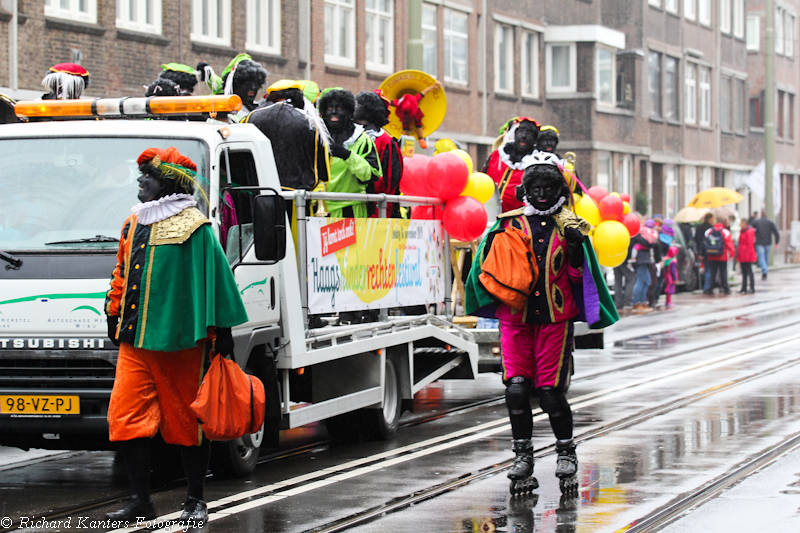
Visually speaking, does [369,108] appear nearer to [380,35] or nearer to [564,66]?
[380,35]

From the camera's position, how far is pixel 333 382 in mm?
9211

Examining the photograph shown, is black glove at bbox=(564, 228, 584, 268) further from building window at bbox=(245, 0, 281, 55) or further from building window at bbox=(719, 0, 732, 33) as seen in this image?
building window at bbox=(719, 0, 732, 33)

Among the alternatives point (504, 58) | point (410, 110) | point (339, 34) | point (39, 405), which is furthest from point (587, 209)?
point (504, 58)

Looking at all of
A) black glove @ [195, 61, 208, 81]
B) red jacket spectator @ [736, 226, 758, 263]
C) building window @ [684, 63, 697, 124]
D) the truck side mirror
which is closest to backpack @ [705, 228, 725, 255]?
red jacket spectator @ [736, 226, 758, 263]

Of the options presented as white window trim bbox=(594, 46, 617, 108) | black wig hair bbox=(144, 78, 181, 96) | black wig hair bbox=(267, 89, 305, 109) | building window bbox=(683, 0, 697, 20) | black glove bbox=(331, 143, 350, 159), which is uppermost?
building window bbox=(683, 0, 697, 20)

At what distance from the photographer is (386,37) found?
1216 inches

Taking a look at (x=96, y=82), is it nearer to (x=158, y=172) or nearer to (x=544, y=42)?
(x=158, y=172)

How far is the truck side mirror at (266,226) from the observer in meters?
7.46

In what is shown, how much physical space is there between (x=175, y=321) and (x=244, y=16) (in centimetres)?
1985

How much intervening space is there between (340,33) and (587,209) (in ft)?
53.5

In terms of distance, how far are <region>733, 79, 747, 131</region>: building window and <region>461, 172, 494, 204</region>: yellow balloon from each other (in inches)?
1834

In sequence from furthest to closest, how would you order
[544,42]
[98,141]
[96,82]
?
[544,42] → [96,82] → [98,141]

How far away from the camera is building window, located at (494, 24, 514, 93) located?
119ft

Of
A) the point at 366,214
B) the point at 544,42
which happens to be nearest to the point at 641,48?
the point at 544,42
